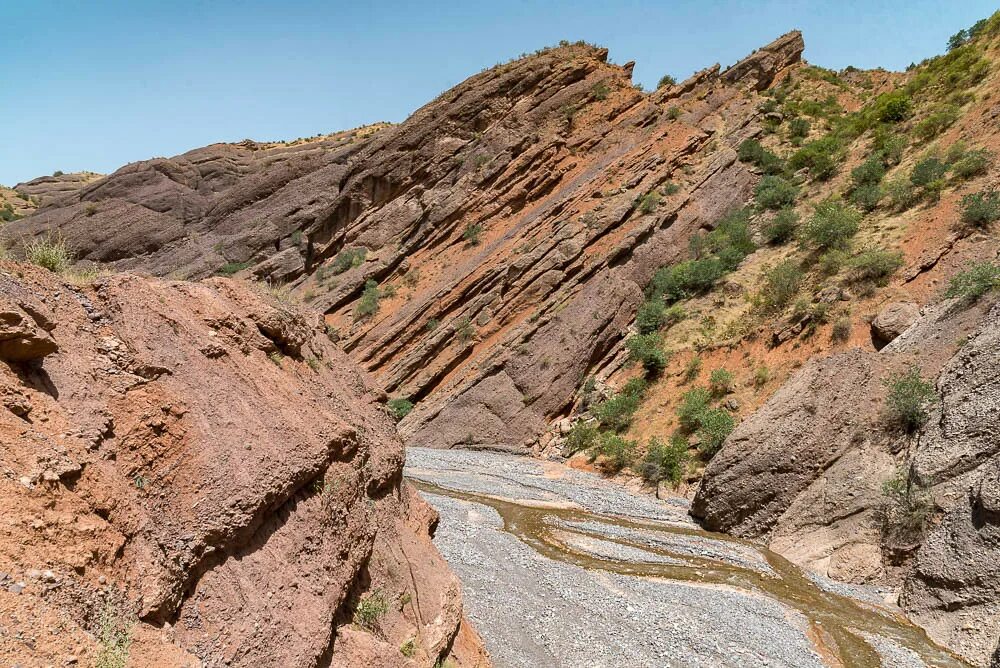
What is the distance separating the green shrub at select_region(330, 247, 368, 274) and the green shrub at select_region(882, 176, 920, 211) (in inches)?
955

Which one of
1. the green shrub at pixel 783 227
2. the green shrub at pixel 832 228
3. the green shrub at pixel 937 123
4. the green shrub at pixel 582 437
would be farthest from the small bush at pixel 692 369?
the green shrub at pixel 937 123

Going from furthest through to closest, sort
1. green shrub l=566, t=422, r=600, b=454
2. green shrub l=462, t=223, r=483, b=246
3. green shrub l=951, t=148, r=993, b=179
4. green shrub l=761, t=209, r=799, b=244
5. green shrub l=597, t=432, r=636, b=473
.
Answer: green shrub l=462, t=223, r=483, b=246 → green shrub l=761, t=209, r=799, b=244 → green shrub l=566, t=422, r=600, b=454 → green shrub l=951, t=148, r=993, b=179 → green shrub l=597, t=432, r=636, b=473

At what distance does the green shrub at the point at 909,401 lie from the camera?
11234 mm

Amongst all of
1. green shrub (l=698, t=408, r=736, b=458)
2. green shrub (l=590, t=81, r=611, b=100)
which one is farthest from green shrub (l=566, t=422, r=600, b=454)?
green shrub (l=590, t=81, r=611, b=100)

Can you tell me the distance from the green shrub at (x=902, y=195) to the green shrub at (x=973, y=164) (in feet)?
4.03

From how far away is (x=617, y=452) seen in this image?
1794 centimetres

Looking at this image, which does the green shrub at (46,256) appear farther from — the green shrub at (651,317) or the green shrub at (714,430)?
the green shrub at (651,317)

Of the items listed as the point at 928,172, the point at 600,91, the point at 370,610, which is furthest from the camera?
the point at 600,91

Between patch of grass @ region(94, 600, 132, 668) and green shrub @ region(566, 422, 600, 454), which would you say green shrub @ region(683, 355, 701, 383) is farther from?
patch of grass @ region(94, 600, 132, 668)

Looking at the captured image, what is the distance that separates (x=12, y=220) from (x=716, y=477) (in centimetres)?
4790

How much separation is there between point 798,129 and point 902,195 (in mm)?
11384

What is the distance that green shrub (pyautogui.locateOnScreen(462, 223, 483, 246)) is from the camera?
30.4 meters

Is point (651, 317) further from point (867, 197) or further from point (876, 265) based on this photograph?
point (867, 197)

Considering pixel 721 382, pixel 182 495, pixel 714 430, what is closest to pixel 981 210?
pixel 721 382
